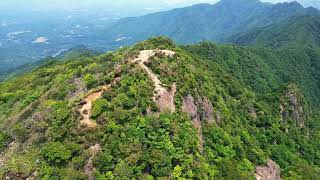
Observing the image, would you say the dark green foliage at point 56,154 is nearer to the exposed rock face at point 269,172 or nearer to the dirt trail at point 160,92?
the dirt trail at point 160,92

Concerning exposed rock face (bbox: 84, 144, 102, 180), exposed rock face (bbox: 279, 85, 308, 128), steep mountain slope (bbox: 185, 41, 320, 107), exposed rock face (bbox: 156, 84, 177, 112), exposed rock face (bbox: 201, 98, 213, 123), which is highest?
exposed rock face (bbox: 156, 84, 177, 112)

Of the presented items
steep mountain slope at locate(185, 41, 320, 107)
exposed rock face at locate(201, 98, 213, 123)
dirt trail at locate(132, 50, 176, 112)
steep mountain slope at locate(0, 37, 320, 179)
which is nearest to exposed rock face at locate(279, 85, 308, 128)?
steep mountain slope at locate(0, 37, 320, 179)

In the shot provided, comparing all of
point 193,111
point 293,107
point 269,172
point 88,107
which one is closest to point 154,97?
point 193,111

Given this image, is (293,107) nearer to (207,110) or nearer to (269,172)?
(269,172)

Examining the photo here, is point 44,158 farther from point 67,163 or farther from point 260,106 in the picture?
point 260,106

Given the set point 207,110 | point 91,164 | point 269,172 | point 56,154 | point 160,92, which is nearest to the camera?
point 91,164

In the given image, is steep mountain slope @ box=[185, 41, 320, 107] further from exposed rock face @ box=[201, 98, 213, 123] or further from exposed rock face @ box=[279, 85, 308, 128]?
exposed rock face @ box=[201, 98, 213, 123]
